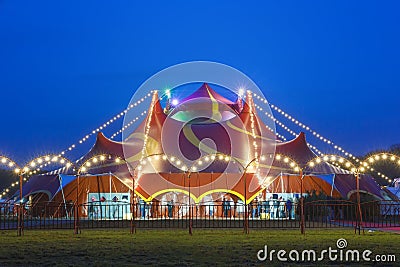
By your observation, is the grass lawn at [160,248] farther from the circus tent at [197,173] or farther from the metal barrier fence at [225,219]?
the circus tent at [197,173]

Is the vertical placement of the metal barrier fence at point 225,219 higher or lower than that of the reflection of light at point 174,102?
lower

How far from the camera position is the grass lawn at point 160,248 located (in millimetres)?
9008

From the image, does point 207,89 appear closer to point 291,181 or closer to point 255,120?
point 255,120

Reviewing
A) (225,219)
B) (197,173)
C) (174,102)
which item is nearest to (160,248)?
(225,219)

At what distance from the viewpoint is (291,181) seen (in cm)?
2666

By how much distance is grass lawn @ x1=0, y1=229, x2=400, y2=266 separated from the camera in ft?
29.6

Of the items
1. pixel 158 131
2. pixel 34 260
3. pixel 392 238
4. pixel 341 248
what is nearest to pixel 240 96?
pixel 158 131

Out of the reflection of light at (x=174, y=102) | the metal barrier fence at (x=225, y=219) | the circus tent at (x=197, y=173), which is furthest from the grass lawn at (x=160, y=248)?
the reflection of light at (x=174, y=102)

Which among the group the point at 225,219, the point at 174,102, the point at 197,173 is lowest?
the point at 225,219

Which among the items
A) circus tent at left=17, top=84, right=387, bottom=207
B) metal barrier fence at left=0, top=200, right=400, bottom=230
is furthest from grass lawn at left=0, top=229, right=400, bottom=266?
circus tent at left=17, top=84, right=387, bottom=207

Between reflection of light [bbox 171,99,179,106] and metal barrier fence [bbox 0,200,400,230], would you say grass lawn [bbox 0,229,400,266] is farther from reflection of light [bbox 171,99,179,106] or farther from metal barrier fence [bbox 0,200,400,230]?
reflection of light [bbox 171,99,179,106]

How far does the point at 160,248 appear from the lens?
36.0ft

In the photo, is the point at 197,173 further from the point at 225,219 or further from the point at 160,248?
the point at 160,248

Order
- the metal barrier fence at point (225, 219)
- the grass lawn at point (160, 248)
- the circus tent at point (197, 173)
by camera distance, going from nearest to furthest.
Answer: the grass lawn at point (160, 248) → the metal barrier fence at point (225, 219) → the circus tent at point (197, 173)
